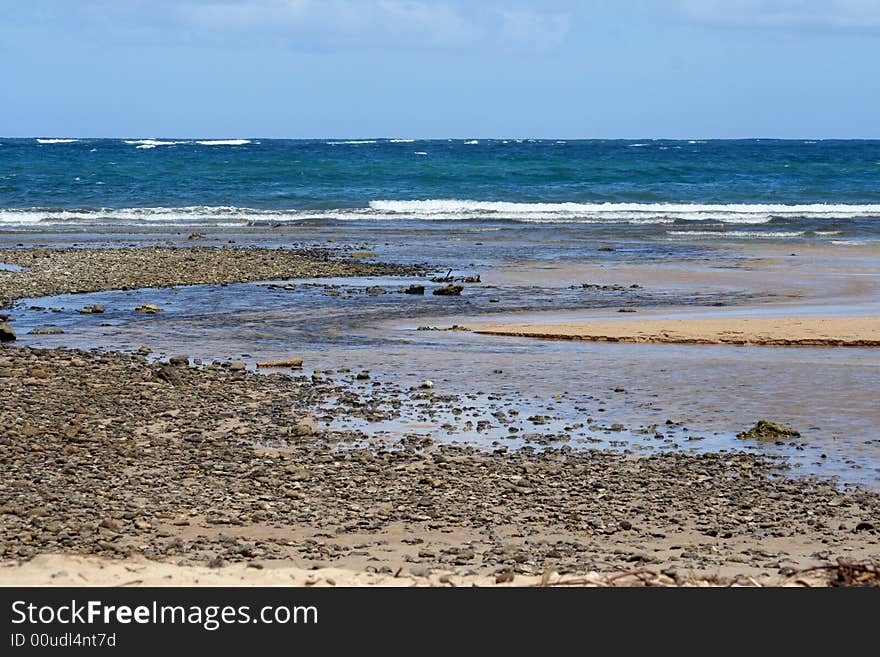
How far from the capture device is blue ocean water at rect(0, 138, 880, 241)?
37.4m

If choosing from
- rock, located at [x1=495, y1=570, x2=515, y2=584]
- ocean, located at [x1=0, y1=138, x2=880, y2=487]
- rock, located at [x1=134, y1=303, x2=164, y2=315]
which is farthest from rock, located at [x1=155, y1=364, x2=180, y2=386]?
rock, located at [x1=495, y1=570, x2=515, y2=584]

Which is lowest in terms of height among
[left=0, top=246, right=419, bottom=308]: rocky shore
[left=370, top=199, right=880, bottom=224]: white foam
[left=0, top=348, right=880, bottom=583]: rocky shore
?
[left=0, top=348, right=880, bottom=583]: rocky shore

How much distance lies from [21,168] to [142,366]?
52.7 m

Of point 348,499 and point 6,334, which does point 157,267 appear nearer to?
point 6,334

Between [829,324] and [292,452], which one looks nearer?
[292,452]

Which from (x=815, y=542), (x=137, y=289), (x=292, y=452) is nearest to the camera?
(x=815, y=542)

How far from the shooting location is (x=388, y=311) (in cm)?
Result: 1669
